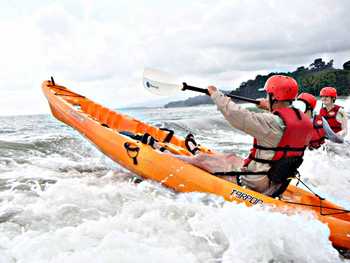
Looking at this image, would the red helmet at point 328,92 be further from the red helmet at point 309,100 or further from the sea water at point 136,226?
the sea water at point 136,226

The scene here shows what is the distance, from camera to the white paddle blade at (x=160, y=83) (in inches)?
196

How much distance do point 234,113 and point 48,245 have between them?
1.87 metres

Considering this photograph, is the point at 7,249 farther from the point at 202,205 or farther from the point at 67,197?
the point at 202,205

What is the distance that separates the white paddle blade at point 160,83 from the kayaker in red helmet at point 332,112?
3.80 meters

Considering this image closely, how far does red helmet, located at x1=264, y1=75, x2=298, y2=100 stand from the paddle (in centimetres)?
114

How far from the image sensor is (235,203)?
3.71 metres

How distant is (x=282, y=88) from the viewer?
3.50 m

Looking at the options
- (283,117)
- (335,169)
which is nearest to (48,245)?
(283,117)

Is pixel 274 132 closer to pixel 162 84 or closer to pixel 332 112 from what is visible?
pixel 162 84

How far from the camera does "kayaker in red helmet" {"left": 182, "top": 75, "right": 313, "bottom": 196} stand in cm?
341

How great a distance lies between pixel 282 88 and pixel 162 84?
1.98 m

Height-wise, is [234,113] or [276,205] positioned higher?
[234,113]

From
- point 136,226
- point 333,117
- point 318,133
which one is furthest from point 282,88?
point 333,117

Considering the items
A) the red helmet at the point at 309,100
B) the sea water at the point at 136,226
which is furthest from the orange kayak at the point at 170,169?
the red helmet at the point at 309,100
